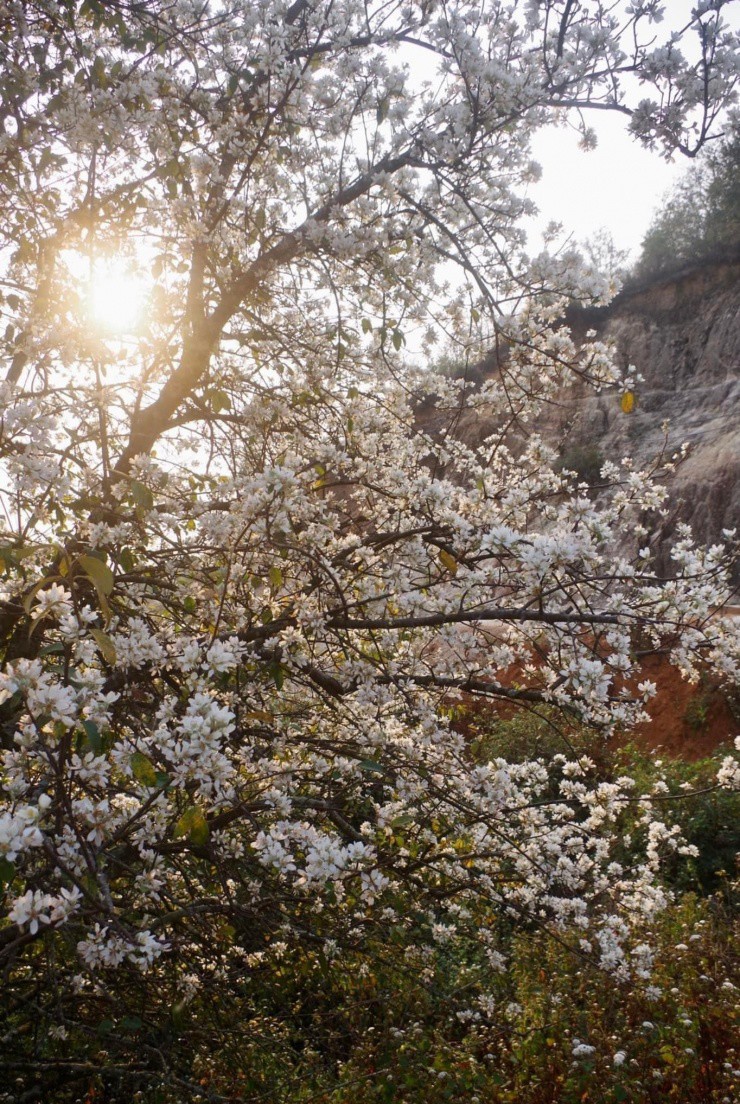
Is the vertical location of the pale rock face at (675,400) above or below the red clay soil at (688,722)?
above

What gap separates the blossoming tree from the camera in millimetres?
2365

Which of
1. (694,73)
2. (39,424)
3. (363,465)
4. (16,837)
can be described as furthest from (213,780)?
(694,73)

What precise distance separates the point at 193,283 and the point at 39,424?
124 centimetres

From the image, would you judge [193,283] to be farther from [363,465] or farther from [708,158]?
[708,158]

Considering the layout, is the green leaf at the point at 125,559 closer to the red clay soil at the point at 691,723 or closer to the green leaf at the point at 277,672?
the green leaf at the point at 277,672

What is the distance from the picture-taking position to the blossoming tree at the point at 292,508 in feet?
7.76

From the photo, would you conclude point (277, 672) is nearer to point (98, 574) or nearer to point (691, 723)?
point (98, 574)

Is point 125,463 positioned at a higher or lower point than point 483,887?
higher

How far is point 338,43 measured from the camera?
3.10 m

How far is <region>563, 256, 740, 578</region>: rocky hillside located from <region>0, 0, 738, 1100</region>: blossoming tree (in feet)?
38.0

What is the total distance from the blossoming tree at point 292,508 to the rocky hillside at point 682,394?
38.0 ft

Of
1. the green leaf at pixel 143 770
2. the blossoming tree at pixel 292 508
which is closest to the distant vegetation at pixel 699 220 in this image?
the blossoming tree at pixel 292 508

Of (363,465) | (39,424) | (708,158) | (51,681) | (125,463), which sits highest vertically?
(708,158)

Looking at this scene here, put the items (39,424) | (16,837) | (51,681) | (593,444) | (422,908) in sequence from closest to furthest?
(16,837) → (51,681) → (39,424) → (422,908) → (593,444)
